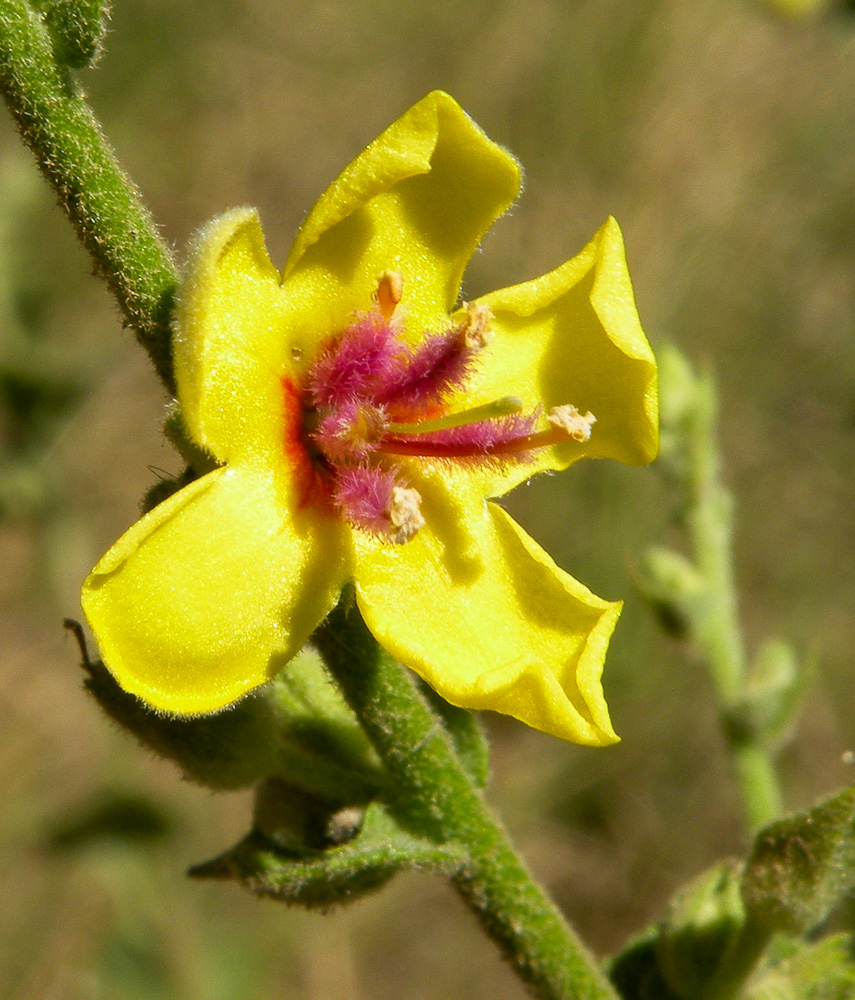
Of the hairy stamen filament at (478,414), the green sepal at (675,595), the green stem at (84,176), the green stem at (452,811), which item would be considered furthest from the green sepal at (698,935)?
the green stem at (84,176)

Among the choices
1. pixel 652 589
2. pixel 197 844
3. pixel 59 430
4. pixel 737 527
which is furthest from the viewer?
pixel 737 527

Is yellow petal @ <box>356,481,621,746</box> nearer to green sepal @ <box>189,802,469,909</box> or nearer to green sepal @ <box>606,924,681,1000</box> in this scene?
green sepal @ <box>189,802,469,909</box>

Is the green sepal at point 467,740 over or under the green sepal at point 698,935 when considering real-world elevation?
over

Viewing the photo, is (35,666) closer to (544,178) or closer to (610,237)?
(544,178)

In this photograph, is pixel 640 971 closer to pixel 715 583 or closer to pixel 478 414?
pixel 715 583

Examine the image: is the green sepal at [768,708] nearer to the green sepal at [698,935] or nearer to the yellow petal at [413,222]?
the green sepal at [698,935]

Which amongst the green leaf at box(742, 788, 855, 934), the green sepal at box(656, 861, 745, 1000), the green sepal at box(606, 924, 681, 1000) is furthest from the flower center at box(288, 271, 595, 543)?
the green sepal at box(606, 924, 681, 1000)

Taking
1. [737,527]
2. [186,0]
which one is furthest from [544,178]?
[186,0]
